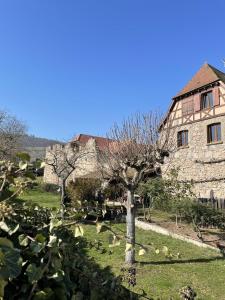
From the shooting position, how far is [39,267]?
1.26 m

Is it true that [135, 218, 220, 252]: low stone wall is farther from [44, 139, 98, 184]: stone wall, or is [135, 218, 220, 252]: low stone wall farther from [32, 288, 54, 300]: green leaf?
[44, 139, 98, 184]: stone wall

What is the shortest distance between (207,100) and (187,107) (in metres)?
1.72

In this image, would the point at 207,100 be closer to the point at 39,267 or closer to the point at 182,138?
the point at 182,138

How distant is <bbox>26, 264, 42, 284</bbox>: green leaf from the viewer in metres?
1.22

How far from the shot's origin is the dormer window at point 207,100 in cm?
2295

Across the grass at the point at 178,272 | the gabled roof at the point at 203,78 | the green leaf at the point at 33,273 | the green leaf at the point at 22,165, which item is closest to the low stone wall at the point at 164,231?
the grass at the point at 178,272

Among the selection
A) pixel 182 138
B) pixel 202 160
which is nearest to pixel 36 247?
pixel 202 160

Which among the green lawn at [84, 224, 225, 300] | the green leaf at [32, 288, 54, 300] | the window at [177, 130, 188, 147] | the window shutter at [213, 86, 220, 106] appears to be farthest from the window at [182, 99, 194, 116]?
the green leaf at [32, 288, 54, 300]

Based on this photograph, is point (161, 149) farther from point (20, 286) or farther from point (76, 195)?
point (20, 286)

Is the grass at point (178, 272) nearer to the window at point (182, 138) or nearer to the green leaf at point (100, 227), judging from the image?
the green leaf at point (100, 227)

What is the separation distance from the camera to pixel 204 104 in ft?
77.4

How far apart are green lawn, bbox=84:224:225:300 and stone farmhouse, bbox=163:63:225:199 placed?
10.8m

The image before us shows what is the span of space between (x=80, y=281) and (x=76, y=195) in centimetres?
1643

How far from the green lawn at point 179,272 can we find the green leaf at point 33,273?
5411mm
